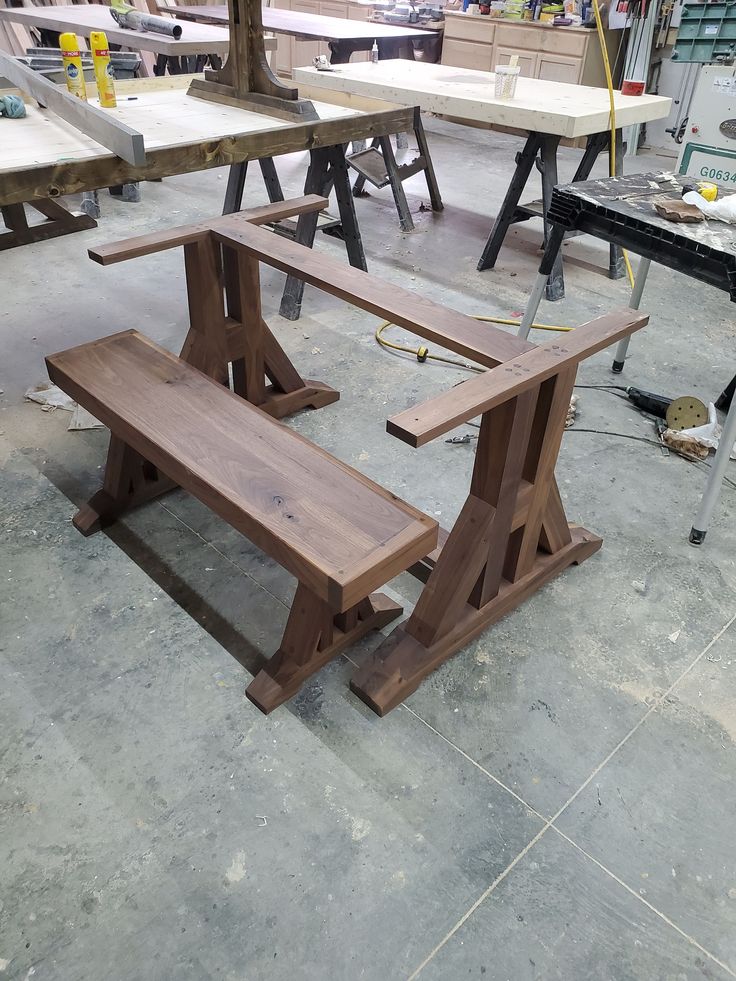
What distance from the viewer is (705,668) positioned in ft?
5.57

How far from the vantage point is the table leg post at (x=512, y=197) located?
335cm

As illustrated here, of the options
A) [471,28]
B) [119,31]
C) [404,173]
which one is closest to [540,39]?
[471,28]

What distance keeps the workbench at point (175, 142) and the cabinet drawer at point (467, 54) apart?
163 inches

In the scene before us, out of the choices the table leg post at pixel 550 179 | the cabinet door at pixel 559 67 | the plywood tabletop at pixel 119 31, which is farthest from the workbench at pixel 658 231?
the cabinet door at pixel 559 67

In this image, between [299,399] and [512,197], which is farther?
[512,197]

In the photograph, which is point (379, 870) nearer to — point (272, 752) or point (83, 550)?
point (272, 752)

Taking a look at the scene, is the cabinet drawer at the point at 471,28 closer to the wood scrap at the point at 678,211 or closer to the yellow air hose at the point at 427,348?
the yellow air hose at the point at 427,348

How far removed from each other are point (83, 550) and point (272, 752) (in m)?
0.83

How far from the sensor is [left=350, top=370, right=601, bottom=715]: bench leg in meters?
1.47

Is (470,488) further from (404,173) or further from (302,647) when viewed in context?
(404,173)

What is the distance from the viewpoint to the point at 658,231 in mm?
1858

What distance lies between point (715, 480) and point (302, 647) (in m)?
1.21

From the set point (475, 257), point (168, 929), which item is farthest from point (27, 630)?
point (475, 257)

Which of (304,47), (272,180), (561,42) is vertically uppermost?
(561,42)
